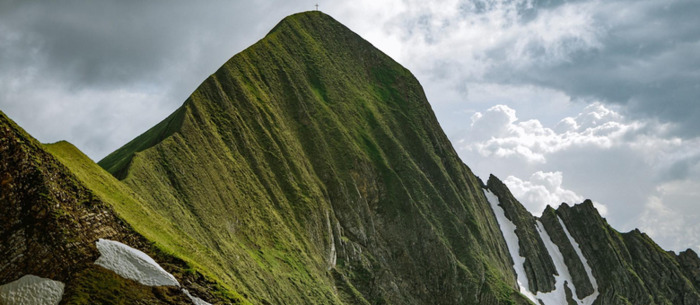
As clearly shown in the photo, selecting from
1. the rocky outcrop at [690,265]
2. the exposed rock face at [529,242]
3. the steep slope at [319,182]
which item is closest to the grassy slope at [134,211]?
the steep slope at [319,182]

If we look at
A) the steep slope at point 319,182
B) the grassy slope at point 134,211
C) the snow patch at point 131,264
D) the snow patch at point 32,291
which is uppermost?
the steep slope at point 319,182

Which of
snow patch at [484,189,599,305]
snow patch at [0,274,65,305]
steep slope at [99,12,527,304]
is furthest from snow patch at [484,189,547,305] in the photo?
snow patch at [0,274,65,305]

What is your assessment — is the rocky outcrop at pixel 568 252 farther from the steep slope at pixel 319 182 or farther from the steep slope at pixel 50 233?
the steep slope at pixel 50 233

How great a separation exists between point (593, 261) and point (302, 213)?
88.4 metres

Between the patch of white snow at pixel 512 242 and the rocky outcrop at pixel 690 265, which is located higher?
the rocky outcrop at pixel 690 265

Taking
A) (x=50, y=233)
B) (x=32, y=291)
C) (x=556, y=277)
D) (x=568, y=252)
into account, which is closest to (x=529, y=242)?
(x=556, y=277)

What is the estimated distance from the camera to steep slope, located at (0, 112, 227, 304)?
32.9m

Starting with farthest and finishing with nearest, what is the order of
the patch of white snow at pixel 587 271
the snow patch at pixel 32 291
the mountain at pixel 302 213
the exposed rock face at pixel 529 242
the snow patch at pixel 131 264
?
the patch of white snow at pixel 587 271 < the exposed rock face at pixel 529 242 < the snow patch at pixel 131 264 < the mountain at pixel 302 213 < the snow patch at pixel 32 291

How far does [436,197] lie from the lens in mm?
104062

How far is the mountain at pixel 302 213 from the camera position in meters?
35.3

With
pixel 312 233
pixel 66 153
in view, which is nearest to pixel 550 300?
pixel 312 233

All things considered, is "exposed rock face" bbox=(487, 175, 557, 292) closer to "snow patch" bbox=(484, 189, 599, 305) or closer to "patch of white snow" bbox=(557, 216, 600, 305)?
"snow patch" bbox=(484, 189, 599, 305)

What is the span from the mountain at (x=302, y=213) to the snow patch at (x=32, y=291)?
5.5 inches

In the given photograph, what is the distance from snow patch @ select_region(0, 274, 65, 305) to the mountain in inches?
5.5
